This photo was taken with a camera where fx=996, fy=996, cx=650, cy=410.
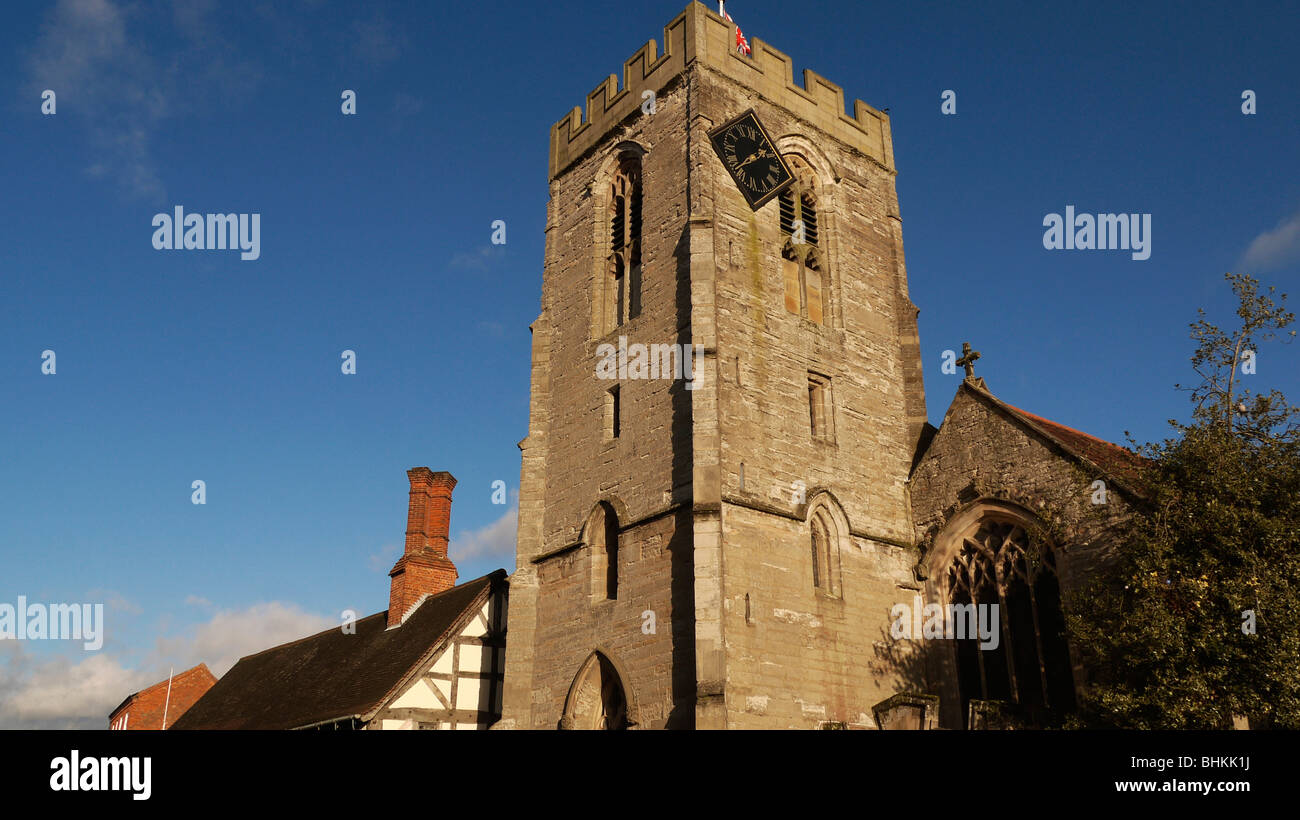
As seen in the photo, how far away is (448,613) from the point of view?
72.8 ft

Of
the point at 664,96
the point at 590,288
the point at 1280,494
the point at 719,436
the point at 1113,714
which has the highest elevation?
the point at 664,96

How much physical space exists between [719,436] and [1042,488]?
16.9 feet

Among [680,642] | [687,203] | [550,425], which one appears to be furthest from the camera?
[550,425]

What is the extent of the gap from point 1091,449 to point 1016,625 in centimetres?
349

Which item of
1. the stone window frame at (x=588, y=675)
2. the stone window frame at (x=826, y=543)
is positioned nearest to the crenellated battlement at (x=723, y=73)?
the stone window frame at (x=826, y=543)

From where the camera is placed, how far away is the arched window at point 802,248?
19.0 meters

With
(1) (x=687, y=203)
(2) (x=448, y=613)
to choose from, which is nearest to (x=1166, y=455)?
(1) (x=687, y=203)

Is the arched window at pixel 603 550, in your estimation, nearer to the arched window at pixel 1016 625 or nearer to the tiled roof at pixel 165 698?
the arched window at pixel 1016 625

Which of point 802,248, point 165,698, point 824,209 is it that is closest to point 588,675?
point 802,248

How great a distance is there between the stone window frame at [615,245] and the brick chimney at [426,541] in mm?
8902

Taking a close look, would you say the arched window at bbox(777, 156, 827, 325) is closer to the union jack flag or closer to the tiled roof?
the union jack flag

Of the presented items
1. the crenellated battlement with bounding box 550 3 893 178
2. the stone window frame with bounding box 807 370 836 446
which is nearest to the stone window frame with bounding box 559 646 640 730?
the stone window frame with bounding box 807 370 836 446
